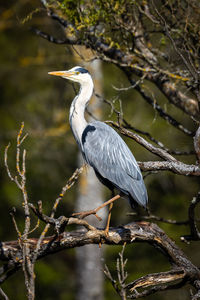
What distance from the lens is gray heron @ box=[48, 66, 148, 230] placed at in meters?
4.02

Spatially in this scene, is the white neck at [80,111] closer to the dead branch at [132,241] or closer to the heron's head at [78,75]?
the heron's head at [78,75]

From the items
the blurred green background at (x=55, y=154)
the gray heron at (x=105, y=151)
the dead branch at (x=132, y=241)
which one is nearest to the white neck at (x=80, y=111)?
the gray heron at (x=105, y=151)

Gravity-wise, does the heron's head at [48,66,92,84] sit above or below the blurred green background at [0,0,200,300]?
above

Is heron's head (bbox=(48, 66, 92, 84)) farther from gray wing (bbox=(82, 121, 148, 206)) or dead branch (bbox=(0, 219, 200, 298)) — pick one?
dead branch (bbox=(0, 219, 200, 298))

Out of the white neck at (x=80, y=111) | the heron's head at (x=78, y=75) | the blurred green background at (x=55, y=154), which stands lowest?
the blurred green background at (x=55, y=154)

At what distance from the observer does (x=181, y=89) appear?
498 cm

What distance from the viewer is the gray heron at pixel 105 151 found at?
402 cm

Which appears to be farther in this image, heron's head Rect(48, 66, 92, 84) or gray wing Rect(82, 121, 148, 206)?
heron's head Rect(48, 66, 92, 84)

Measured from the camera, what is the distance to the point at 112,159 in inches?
169

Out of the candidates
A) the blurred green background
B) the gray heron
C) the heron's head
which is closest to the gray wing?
the gray heron

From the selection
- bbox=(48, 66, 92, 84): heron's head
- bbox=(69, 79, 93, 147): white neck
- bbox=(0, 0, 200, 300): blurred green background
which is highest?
bbox=(48, 66, 92, 84): heron's head

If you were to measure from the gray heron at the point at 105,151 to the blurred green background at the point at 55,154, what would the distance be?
414 centimetres

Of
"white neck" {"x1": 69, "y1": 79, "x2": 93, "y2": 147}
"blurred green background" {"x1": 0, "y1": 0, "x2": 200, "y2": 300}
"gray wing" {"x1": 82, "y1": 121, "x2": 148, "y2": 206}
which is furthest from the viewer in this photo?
"blurred green background" {"x1": 0, "y1": 0, "x2": 200, "y2": 300}

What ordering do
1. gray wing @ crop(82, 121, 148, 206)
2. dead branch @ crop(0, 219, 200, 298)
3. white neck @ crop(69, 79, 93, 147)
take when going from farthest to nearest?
white neck @ crop(69, 79, 93, 147) < gray wing @ crop(82, 121, 148, 206) < dead branch @ crop(0, 219, 200, 298)
